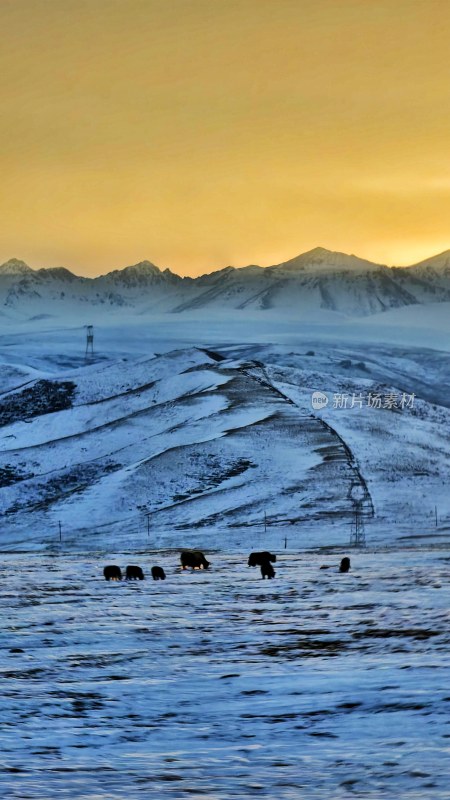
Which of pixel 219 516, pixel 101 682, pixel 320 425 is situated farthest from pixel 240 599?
pixel 320 425

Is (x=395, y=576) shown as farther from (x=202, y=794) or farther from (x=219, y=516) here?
(x=219, y=516)

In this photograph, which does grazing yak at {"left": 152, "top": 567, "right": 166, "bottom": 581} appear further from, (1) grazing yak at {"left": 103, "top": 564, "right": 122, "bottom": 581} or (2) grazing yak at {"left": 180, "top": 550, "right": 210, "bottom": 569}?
(2) grazing yak at {"left": 180, "top": 550, "right": 210, "bottom": 569}

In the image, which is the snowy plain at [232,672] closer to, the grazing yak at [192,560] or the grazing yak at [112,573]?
the grazing yak at [112,573]

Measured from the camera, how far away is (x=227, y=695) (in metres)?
22.9

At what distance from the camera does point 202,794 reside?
14906mm

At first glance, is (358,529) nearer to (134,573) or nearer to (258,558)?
(258,558)

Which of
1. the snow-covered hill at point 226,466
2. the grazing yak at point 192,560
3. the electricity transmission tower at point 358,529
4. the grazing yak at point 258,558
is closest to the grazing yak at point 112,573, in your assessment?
the grazing yak at point 192,560

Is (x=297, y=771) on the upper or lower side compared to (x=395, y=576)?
upper

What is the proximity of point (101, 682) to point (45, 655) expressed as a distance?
4271mm

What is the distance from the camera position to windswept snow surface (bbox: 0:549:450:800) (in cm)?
1586

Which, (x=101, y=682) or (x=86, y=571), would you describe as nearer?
(x=101, y=682)

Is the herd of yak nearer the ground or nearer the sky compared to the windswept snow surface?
nearer the ground

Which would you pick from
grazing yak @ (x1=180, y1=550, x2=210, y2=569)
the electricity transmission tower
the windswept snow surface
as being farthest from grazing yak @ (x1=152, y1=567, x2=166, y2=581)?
the electricity transmission tower

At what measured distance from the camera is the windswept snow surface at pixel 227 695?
1586cm
